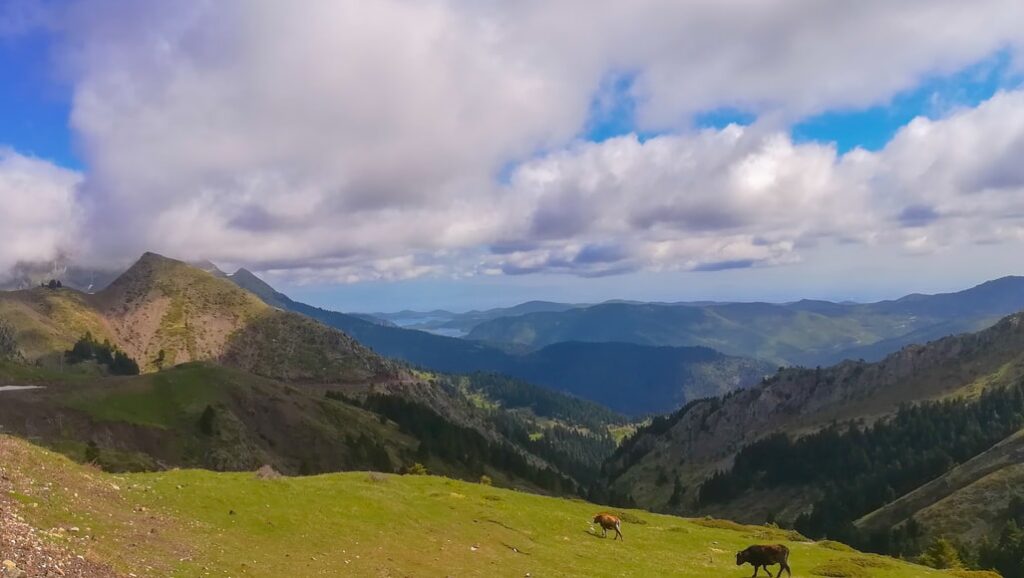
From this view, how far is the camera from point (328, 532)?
114 feet

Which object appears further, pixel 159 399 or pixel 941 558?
pixel 159 399

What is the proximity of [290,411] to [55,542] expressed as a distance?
14115 cm

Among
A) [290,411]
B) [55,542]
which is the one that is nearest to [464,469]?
[290,411]

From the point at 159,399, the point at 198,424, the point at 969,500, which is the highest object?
the point at 159,399

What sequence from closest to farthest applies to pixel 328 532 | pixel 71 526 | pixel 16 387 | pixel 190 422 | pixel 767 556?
pixel 71 526, pixel 328 532, pixel 767 556, pixel 16 387, pixel 190 422

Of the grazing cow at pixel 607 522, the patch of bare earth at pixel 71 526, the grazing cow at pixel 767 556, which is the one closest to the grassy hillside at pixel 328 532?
the patch of bare earth at pixel 71 526

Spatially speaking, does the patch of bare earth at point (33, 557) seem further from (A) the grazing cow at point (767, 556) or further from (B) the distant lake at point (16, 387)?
(B) the distant lake at point (16, 387)

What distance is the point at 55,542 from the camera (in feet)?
74.8

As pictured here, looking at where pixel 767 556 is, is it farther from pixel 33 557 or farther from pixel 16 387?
pixel 16 387

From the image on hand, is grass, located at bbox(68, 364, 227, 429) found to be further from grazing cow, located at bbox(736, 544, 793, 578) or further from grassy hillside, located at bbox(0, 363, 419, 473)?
grazing cow, located at bbox(736, 544, 793, 578)

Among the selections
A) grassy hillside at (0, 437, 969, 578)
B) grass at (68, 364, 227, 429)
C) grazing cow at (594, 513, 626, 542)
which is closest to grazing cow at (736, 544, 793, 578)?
grassy hillside at (0, 437, 969, 578)

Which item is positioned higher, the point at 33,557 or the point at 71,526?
the point at 33,557

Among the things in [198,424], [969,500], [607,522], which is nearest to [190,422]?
[198,424]

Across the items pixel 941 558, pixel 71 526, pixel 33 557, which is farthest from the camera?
pixel 941 558
